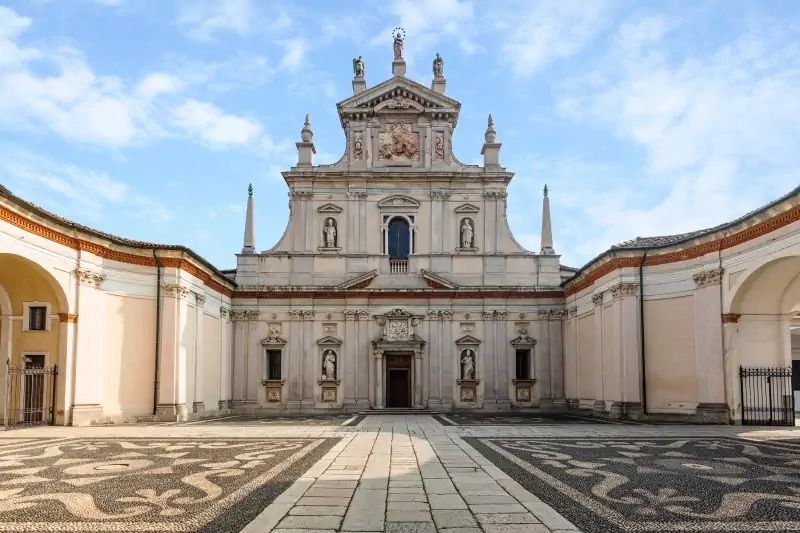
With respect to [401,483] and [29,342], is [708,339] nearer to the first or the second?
[401,483]

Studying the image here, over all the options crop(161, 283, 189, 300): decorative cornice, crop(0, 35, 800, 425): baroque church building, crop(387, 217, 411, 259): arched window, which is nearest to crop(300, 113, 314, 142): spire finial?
crop(0, 35, 800, 425): baroque church building

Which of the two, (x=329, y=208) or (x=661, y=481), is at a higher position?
(x=329, y=208)

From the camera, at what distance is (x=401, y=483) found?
10688mm

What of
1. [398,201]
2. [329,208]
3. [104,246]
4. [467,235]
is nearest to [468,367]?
[467,235]

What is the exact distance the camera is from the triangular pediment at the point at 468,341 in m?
35.5

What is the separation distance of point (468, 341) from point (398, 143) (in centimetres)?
1029

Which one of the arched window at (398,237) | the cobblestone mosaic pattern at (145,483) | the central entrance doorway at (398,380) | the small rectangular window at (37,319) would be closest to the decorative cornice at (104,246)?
the small rectangular window at (37,319)

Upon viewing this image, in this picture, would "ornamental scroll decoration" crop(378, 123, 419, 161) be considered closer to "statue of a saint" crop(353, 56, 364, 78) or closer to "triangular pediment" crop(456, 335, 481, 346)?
"statue of a saint" crop(353, 56, 364, 78)

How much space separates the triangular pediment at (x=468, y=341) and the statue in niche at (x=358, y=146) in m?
10.2

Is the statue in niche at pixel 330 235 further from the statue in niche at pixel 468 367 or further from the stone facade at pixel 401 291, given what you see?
the statue in niche at pixel 468 367

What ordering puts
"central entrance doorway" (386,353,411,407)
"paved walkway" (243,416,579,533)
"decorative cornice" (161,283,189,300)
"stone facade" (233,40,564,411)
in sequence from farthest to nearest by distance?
"central entrance doorway" (386,353,411,407), "stone facade" (233,40,564,411), "decorative cornice" (161,283,189,300), "paved walkway" (243,416,579,533)

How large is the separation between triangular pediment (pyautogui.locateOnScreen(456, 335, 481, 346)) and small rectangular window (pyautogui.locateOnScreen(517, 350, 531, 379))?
222cm

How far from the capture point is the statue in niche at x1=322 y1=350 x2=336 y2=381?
35.0 m

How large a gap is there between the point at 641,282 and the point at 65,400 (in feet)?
65.8
